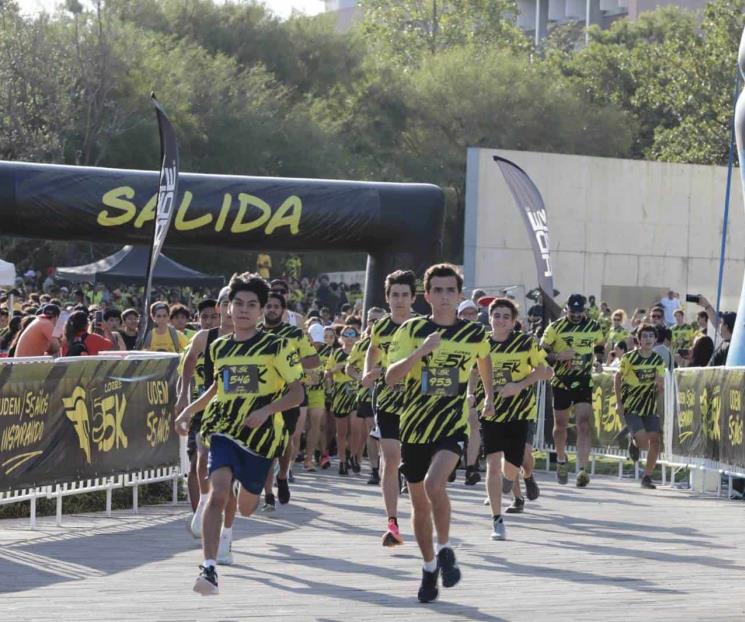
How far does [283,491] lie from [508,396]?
2806mm

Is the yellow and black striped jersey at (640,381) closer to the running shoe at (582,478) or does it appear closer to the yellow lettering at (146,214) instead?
the running shoe at (582,478)

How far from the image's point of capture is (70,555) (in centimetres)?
1182

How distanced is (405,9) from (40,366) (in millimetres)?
75033

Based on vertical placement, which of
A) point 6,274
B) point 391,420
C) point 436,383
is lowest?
point 391,420

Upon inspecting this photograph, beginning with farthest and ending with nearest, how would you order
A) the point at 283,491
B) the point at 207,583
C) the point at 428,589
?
the point at 283,491
the point at 428,589
the point at 207,583

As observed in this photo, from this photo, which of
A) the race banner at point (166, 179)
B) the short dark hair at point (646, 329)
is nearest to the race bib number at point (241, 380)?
the race banner at point (166, 179)

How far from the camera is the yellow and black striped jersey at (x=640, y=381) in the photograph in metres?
19.1

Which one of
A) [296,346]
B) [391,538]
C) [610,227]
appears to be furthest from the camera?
[610,227]

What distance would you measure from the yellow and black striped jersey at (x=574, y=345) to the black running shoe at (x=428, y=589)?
8.43 meters

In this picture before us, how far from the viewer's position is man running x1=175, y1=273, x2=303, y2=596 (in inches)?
384

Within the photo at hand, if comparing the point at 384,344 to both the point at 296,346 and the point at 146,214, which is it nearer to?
the point at 296,346

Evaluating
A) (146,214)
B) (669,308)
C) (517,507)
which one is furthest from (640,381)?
(669,308)

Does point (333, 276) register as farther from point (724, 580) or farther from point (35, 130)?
point (724, 580)

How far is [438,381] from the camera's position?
9.96m
